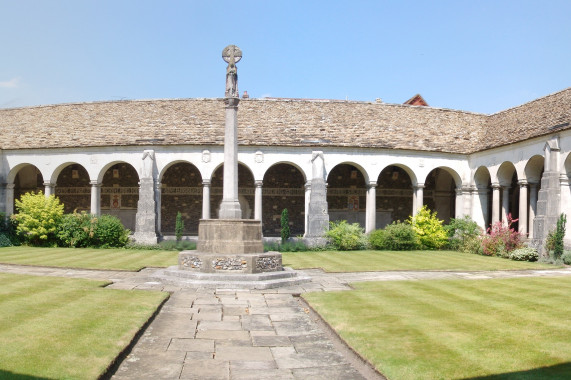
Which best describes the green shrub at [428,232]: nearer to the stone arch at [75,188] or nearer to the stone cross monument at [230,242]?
the stone cross monument at [230,242]

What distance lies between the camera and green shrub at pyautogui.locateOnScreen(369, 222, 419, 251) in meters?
23.6

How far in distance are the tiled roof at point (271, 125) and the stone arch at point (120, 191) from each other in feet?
11.2

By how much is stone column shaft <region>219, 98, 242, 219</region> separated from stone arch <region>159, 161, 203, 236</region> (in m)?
15.7

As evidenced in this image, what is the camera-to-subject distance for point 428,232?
955 inches

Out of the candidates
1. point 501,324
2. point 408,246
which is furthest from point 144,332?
point 408,246

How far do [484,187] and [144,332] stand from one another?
22090mm

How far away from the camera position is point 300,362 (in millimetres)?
6719

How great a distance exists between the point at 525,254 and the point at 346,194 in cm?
1245

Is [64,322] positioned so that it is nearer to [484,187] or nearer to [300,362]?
[300,362]

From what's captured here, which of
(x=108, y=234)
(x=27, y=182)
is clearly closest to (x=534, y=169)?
(x=108, y=234)

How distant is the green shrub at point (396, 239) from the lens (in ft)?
77.5

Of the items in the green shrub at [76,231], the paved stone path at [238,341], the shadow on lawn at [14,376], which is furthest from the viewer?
the green shrub at [76,231]

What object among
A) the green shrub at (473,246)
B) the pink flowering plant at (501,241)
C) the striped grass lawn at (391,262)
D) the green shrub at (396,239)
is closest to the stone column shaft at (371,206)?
the green shrub at (396,239)

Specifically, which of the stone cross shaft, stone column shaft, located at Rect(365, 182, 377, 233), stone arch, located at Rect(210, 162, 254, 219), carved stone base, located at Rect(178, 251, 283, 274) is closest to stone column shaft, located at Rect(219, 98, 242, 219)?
the stone cross shaft
